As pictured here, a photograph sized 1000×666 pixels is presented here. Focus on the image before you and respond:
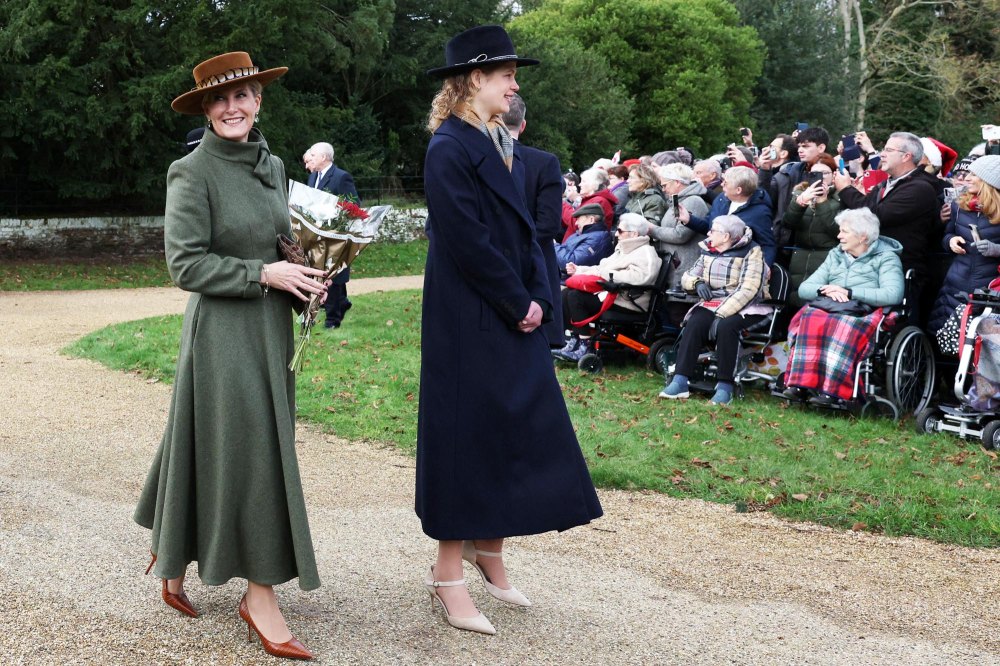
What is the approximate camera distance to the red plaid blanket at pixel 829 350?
850 centimetres

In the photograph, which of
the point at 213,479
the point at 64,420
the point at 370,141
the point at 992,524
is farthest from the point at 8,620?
the point at 370,141

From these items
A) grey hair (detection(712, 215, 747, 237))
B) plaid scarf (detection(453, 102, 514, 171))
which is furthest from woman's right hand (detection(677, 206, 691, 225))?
plaid scarf (detection(453, 102, 514, 171))

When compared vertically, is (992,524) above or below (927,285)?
below

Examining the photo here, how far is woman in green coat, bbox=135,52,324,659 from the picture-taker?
4113mm

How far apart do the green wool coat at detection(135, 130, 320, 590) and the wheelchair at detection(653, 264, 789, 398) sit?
19.2ft

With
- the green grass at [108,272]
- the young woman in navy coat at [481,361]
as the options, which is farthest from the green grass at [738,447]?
the green grass at [108,272]

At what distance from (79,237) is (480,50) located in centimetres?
1984

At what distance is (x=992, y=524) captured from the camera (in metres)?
5.98

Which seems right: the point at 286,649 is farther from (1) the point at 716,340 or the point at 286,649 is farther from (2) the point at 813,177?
(2) the point at 813,177

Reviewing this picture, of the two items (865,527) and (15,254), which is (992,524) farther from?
(15,254)

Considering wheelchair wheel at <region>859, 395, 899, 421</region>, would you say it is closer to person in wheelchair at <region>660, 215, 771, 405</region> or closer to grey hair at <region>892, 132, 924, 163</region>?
person in wheelchair at <region>660, 215, 771, 405</region>

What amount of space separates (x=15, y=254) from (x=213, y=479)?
19.3 m

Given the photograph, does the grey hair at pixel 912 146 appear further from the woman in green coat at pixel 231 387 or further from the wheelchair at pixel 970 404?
the woman in green coat at pixel 231 387

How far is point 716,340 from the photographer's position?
9477 millimetres
